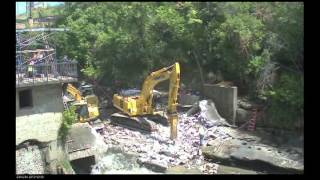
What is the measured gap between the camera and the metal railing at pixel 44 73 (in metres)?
14.5

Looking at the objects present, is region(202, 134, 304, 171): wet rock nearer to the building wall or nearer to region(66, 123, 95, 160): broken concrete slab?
region(66, 123, 95, 160): broken concrete slab

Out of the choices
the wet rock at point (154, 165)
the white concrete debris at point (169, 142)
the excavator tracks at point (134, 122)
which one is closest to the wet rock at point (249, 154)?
the white concrete debris at point (169, 142)

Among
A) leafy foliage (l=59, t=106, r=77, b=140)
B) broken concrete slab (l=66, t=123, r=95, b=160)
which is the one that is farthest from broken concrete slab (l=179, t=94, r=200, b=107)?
leafy foliage (l=59, t=106, r=77, b=140)

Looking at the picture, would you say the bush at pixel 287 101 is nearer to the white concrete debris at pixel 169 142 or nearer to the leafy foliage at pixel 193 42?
the leafy foliage at pixel 193 42

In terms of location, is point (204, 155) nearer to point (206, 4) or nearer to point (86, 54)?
point (206, 4)

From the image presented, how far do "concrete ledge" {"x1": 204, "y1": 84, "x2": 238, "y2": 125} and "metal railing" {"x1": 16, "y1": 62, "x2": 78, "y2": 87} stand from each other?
6690mm

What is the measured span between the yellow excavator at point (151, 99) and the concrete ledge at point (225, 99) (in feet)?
8.33

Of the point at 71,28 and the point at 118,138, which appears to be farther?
the point at 71,28

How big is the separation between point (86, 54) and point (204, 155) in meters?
9.72
